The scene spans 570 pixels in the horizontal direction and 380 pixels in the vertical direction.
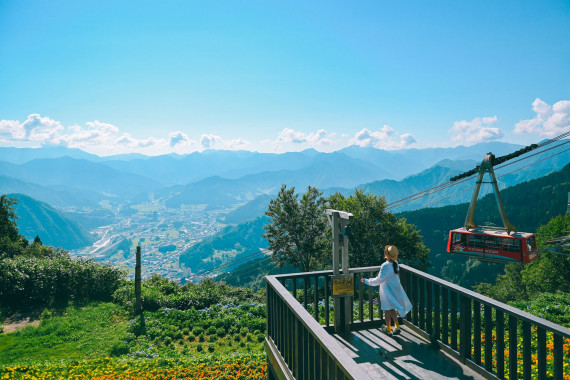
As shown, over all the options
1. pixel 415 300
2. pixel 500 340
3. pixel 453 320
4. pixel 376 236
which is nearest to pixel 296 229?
pixel 376 236

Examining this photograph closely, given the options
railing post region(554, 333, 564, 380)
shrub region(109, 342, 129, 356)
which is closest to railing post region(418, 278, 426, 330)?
railing post region(554, 333, 564, 380)

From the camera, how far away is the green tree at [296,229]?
28.9 meters

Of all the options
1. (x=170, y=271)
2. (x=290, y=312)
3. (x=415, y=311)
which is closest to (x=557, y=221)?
(x=415, y=311)

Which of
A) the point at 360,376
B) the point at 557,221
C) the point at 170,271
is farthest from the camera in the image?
the point at 170,271

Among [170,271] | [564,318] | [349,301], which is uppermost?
[349,301]

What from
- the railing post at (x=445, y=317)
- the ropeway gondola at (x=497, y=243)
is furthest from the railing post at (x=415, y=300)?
the ropeway gondola at (x=497, y=243)

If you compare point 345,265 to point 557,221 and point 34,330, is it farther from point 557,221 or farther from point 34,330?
point 557,221

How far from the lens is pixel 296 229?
28.8 meters

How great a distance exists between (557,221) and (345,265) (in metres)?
40.0

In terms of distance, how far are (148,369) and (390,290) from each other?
630cm

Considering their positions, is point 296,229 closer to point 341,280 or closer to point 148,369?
point 148,369

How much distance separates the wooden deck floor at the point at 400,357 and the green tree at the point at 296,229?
2352 centimetres

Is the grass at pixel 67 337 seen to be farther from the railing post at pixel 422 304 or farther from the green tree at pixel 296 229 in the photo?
the green tree at pixel 296 229

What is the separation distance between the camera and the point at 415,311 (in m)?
5.29
